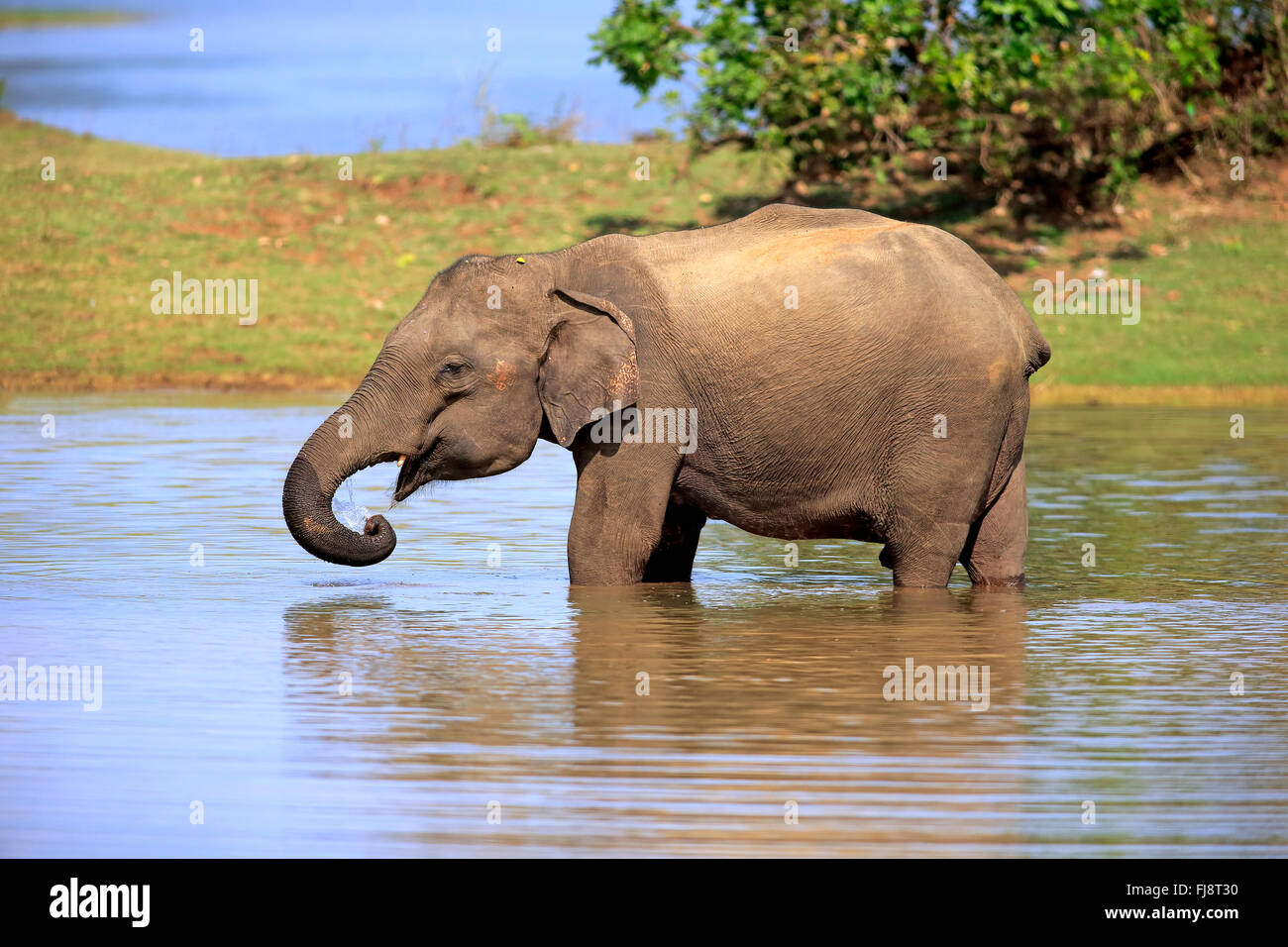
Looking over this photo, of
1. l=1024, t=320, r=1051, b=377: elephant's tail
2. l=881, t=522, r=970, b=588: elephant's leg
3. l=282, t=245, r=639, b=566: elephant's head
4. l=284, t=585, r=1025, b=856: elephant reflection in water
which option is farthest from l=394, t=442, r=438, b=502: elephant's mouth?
l=1024, t=320, r=1051, b=377: elephant's tail

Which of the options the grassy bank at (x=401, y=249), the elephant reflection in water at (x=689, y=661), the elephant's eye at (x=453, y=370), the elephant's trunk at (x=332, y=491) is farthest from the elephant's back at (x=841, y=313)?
the grassy bank at (x=401, y=249)

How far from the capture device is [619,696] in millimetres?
7398

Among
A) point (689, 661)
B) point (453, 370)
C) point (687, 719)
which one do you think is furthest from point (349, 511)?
point (687, 719)

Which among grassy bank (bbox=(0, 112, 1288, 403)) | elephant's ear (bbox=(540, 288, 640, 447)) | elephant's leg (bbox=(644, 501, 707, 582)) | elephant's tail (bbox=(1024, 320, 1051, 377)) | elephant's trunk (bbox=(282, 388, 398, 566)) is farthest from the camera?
grassy bank (bbox=(0, 112, 1288, 403))

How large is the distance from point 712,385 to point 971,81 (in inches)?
688

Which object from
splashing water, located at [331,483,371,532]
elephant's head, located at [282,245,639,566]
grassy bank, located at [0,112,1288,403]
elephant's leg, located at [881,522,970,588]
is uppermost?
grassy bank, located at [0,112,1288,403]

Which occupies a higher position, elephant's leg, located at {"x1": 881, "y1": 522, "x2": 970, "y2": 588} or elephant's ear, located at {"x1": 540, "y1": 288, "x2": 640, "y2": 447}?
elephant's ear, located at {"x1": 540, "y1": 288, "x2": 640, "y2": 447}

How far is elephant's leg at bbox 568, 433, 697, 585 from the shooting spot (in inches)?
375

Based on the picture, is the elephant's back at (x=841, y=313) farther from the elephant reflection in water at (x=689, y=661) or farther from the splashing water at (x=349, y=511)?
the splashing water at (x=349, y=511)

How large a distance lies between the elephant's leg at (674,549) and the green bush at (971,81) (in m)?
15.9

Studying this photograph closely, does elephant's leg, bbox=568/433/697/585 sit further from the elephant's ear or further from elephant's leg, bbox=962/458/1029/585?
elephant's leg, bbox=962/458/1029/585

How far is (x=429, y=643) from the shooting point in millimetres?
8609

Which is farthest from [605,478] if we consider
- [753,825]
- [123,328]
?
[123,328]
